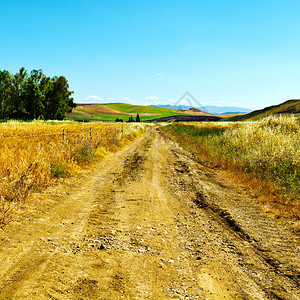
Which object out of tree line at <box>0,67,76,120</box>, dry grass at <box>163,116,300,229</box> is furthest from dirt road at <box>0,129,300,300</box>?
tree line at <box>0,67,76,120</box>

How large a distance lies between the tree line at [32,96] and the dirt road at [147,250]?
60.8 m

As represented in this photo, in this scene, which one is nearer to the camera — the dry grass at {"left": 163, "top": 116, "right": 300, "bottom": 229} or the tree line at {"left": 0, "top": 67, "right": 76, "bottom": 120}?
the dry grass at {"left": 163, "top": 116, "right": 300, "bottom": 229}

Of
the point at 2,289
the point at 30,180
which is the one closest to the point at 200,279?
the point at 2,289

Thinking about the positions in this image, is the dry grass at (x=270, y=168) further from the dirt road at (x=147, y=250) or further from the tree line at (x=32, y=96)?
the tree line at (x=32, y=96)

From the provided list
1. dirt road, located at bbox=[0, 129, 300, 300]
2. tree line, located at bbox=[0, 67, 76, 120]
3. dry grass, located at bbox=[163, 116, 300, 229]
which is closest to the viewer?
dirt road, located at bbox=[0, 129, 300, 300]

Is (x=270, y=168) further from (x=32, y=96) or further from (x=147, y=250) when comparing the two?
(x=32, y=96)

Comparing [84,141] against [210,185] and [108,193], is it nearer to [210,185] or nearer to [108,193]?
[108,193]

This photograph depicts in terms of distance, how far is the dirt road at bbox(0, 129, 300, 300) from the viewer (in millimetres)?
3146

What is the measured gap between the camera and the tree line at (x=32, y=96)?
5931 centimetres

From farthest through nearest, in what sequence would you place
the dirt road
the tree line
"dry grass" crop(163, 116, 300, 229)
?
the tree line → "dry grass" crop(163, 116, 300, 229) → the dirt road

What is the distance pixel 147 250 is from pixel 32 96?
212 ft

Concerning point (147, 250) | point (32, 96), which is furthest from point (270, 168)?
point (32, 96)

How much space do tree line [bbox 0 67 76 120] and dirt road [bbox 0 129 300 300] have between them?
60.8 meters

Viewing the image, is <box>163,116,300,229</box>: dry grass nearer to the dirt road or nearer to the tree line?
the dirt road
